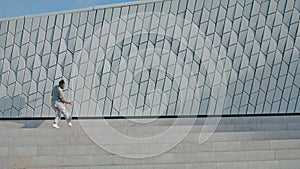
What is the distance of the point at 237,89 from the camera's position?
39.1 feet

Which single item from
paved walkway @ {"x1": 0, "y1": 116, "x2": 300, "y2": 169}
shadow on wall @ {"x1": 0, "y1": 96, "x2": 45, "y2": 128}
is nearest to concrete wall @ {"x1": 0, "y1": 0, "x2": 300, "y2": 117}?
shadow on wall @ {"x1": 0, "y1": 96, "x2": 45, "y2": 128}

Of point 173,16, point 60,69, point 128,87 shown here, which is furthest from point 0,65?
point 173,16

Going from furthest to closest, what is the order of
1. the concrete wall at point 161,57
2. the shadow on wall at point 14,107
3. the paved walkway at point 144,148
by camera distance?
the concrete wall at point 161,57
the shadow on wall at point 14,107
the paved walkway at point 144,148

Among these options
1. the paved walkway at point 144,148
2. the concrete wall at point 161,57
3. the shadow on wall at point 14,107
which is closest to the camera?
the paved walkway at point 144,148

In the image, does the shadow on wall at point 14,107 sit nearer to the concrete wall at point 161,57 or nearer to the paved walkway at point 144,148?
the concrete wall at point 161,57

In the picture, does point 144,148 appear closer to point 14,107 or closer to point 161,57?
point 161,57

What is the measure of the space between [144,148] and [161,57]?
3.34 m

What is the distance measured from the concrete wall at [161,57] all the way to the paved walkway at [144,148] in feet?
3.95

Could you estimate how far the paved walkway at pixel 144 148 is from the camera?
1020 centimetres

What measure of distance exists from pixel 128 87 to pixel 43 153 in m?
3.48

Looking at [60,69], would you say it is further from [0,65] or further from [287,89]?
[287,89]

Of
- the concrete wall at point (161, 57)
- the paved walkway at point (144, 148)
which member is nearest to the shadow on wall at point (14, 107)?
the concrete wall at point (161, 57)

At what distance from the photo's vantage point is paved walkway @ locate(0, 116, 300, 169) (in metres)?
10.2

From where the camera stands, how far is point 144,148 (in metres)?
10.3
